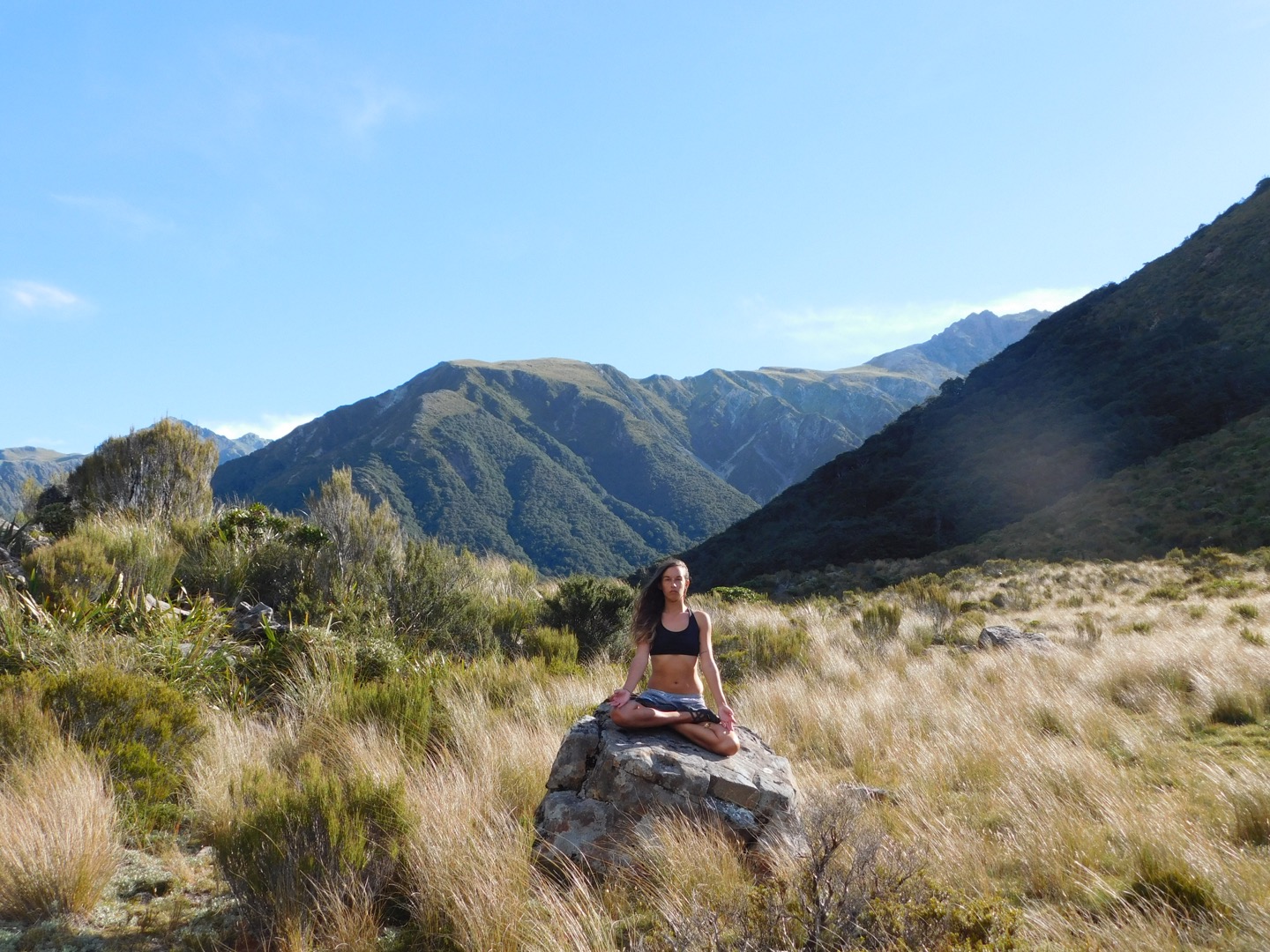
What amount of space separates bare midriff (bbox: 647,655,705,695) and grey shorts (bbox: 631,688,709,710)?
0.67 ft

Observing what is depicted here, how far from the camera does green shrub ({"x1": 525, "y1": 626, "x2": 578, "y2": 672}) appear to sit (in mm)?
8883

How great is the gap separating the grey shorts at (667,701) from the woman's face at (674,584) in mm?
704

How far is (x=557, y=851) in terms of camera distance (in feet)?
11.3

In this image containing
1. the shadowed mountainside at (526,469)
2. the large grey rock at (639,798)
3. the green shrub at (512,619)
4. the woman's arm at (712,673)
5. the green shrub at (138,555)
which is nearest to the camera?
the large grey rock at (639,798)

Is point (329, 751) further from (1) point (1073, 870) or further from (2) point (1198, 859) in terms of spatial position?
(2) point (1198, 859)

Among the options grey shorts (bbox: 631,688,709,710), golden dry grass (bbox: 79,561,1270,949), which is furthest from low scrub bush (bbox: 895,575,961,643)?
grey shorts (bbox: 631,688,709,710)

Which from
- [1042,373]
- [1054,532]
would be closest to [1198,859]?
[1054,532]

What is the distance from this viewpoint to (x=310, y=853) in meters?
3.09

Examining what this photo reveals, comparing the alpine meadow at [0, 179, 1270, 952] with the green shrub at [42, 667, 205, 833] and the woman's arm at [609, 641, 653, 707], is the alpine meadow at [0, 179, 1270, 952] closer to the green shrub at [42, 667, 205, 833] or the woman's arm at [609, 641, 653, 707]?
the green shrub at [42, 667, 205, 833]

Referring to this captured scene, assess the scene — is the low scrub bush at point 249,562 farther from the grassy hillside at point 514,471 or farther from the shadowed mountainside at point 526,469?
the grassy hillside at point 514,471

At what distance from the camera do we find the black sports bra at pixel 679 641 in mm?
4777

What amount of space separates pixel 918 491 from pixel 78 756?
47762 millimetres

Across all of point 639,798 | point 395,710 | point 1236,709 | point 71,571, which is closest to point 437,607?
point 71,571

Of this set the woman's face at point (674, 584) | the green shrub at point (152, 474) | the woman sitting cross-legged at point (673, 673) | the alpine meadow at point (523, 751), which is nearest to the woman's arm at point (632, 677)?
the woman sitting cross-legged at point (673, 673)
